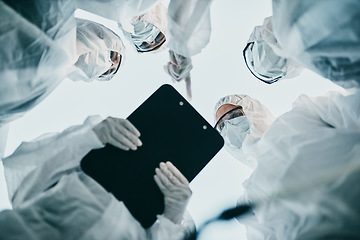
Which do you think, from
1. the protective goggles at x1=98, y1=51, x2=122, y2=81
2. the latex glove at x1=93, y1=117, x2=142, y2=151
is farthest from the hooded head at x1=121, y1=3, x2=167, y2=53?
the latex glove at x1=93, y1=117, x2=142, y2=151

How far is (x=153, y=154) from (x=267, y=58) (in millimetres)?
616

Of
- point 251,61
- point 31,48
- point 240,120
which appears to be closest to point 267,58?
point 251,61

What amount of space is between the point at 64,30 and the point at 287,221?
0.87 m

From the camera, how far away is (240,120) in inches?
45.8

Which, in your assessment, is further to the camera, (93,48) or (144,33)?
(144,33)

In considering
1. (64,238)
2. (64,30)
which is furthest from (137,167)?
(64,30)

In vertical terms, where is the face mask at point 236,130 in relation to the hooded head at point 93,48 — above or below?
below

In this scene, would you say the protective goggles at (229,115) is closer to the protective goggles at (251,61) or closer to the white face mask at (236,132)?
the white face mask at (236,132)

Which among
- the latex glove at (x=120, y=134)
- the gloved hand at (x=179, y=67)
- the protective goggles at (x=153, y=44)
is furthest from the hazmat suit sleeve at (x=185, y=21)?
the protective goggles at (x=153, y=44)

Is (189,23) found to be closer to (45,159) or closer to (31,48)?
(31,48)

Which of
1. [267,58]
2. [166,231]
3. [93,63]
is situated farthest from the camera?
[93,63]

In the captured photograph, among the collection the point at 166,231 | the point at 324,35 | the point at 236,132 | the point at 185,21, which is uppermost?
the point at 185,21

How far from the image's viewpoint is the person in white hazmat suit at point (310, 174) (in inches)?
21.3

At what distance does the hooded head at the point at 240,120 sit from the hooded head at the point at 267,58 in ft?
0.56
